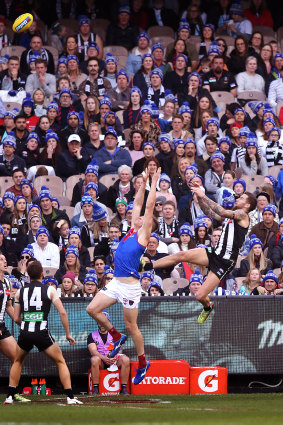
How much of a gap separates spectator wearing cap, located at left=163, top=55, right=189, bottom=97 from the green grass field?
9.61m

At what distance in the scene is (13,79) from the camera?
23703 mm

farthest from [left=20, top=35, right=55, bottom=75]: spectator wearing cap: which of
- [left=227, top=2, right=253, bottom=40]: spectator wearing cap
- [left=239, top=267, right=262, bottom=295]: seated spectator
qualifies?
[left=239, top=267, right=262, bottom=295]: seated spectator

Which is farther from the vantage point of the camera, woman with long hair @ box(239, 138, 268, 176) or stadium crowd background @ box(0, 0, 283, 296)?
woman with long hair @ box(239, 138, 268, 176)

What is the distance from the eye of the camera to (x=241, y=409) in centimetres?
1323

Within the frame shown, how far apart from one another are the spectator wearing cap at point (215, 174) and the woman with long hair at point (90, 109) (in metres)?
3.03

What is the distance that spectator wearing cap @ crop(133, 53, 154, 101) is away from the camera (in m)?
23.4

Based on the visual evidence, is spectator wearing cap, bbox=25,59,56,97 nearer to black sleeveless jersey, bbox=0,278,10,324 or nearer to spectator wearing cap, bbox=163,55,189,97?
spectator wearing cap, bbox=163,55,189,97

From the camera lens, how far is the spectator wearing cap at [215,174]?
2061 centimetres

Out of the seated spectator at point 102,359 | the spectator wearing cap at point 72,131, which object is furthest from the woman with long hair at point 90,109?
the seated spectator at point 102,359

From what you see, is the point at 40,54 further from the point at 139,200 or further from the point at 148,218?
the point at 148,218

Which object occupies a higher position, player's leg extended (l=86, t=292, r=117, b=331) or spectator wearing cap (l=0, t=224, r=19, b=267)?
spectator wearing cap (l=0, t=224, r=19, b=267)

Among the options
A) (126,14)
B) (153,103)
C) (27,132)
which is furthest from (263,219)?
(126,14)

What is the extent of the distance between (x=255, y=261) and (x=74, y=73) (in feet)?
23.7

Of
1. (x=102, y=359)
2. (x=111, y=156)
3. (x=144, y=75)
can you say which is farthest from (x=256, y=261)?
(x=144, y=75)
